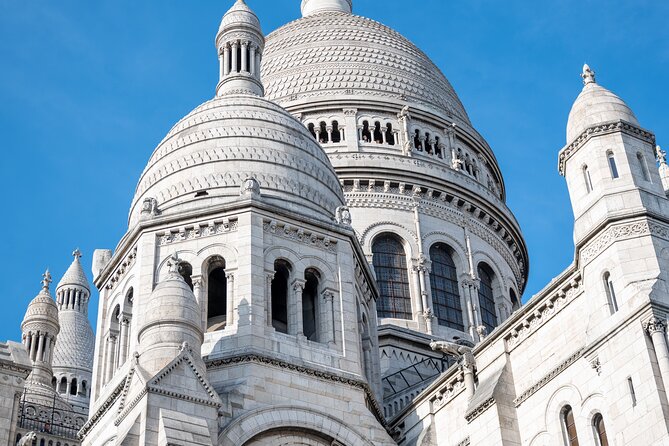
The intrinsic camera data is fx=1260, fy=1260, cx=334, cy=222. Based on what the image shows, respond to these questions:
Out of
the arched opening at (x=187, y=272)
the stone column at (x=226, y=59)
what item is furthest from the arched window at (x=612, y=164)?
the stone column at (x=226, y=59)

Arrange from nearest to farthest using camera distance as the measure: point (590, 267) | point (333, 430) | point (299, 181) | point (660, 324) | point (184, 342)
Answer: point (660, 324) < point (590, 267) < point (184, 342) < point (333, 430) < point (299, 181)

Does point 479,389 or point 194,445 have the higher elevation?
point 479,389

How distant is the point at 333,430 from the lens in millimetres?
32344

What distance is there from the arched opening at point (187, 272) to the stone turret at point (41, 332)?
19.4 meters

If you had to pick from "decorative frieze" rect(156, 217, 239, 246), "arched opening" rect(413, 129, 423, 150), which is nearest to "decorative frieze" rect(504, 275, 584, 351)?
"decorative frieze" rect(156, 217, 239, 246)

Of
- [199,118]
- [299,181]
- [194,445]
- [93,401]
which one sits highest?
[199,118]

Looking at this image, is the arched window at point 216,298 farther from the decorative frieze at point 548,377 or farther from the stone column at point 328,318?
the decorative frieze at point 548,377

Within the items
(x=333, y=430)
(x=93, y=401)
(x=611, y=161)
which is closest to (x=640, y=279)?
(x=611, y=161)

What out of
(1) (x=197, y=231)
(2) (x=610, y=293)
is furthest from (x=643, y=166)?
(1) (x=197, y=231)

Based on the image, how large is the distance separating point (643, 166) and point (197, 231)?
509 inches

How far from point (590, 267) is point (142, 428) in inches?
419

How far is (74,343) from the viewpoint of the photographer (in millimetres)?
74688

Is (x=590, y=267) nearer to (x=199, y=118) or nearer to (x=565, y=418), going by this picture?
(x=565, y=418)

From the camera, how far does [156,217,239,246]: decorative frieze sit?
3544cm
